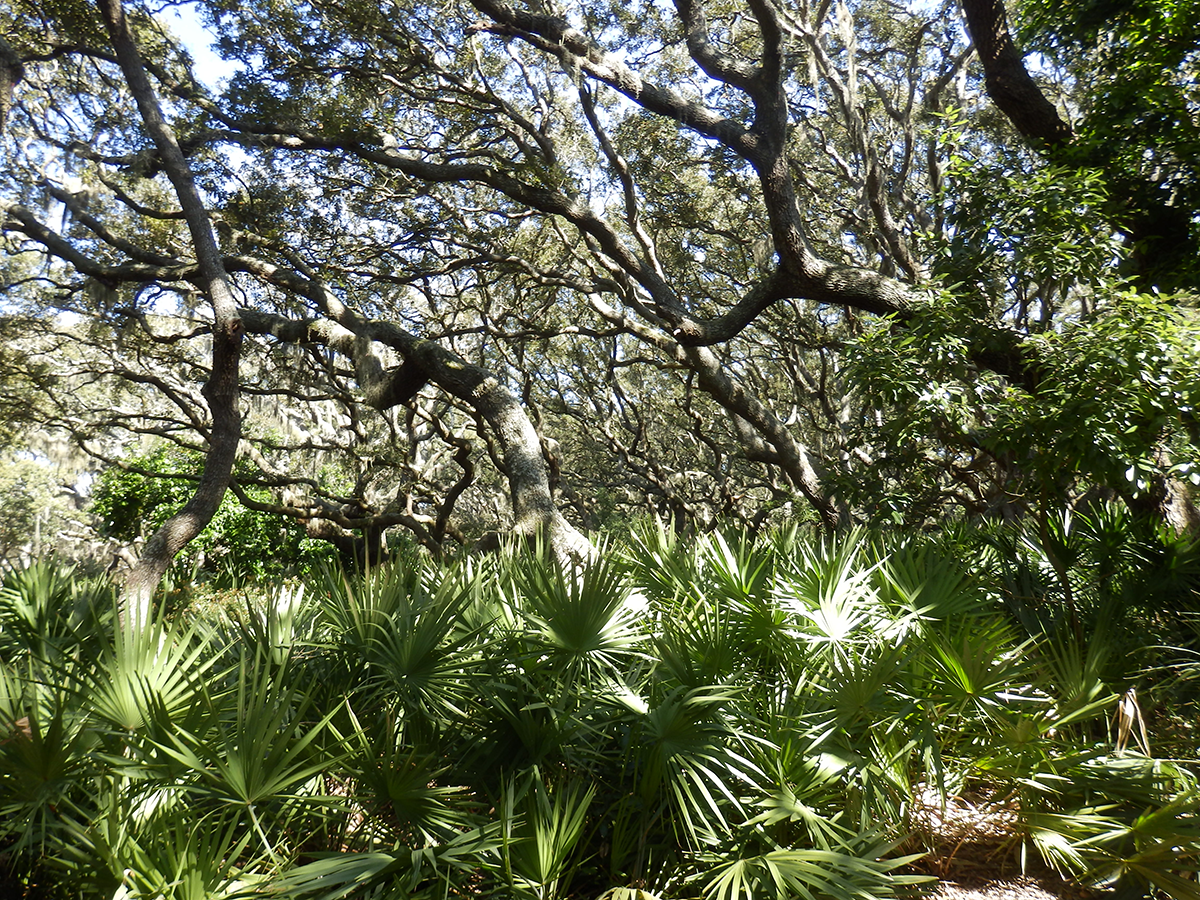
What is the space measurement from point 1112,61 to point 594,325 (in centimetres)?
1108

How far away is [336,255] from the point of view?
1195 centimetres

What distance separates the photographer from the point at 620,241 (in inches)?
361

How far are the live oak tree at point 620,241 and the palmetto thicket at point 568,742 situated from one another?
189cm

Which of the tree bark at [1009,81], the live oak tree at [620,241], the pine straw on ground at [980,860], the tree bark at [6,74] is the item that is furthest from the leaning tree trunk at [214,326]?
the tree bark at [1009,81]

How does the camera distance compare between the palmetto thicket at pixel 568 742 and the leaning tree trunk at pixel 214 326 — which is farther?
the leaning tree trunk at pixel 214 326

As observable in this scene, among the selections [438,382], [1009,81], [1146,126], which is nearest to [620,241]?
[438,382]

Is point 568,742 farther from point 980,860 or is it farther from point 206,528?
point 206,528

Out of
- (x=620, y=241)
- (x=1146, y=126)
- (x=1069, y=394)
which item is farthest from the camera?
(x=620, y=241)

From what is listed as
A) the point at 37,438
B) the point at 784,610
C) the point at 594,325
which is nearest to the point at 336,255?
the point at 594,325

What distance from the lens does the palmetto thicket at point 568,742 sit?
2.57 meters

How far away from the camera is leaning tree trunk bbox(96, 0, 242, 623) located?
7.78 meters

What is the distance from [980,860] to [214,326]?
25.9 ft

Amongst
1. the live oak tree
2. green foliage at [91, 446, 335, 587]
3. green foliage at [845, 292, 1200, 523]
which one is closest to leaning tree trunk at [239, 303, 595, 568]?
the live oak tree

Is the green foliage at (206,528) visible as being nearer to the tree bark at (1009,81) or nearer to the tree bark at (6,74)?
the tree bark at (6,74)
